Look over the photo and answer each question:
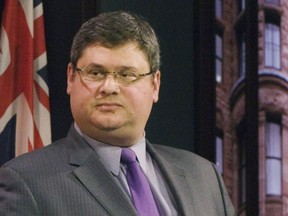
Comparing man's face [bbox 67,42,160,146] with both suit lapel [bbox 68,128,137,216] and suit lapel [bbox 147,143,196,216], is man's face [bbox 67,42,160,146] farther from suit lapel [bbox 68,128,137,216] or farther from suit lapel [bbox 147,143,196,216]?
suit lapel [bbox 147,143,196,216]

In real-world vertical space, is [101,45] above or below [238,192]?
above

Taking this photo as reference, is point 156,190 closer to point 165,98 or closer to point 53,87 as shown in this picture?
point 53,87

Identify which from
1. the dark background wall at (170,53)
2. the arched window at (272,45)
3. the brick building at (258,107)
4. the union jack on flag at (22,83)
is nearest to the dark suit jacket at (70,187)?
the union jack on flag at (22,83)

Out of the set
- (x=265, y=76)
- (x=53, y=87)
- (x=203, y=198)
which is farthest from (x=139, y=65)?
(x=265, y=76)

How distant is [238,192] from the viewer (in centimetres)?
355

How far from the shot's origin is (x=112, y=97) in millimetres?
1574

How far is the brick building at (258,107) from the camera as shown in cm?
353

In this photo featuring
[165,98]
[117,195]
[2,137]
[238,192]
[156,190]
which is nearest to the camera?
[117,195]

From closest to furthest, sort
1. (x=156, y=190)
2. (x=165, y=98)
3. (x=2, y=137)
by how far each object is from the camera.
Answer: (x=156, y=190) → (x=2, y=137) → (x=165, y=98)

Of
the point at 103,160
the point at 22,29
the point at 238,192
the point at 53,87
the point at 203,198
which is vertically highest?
the point at 22,29

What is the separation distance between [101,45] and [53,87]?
1350mm

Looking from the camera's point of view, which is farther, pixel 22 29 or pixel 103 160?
pixel 22 29

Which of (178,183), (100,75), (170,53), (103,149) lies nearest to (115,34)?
(100,75)

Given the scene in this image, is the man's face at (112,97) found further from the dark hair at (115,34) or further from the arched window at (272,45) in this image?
the arched window at (272,45)
